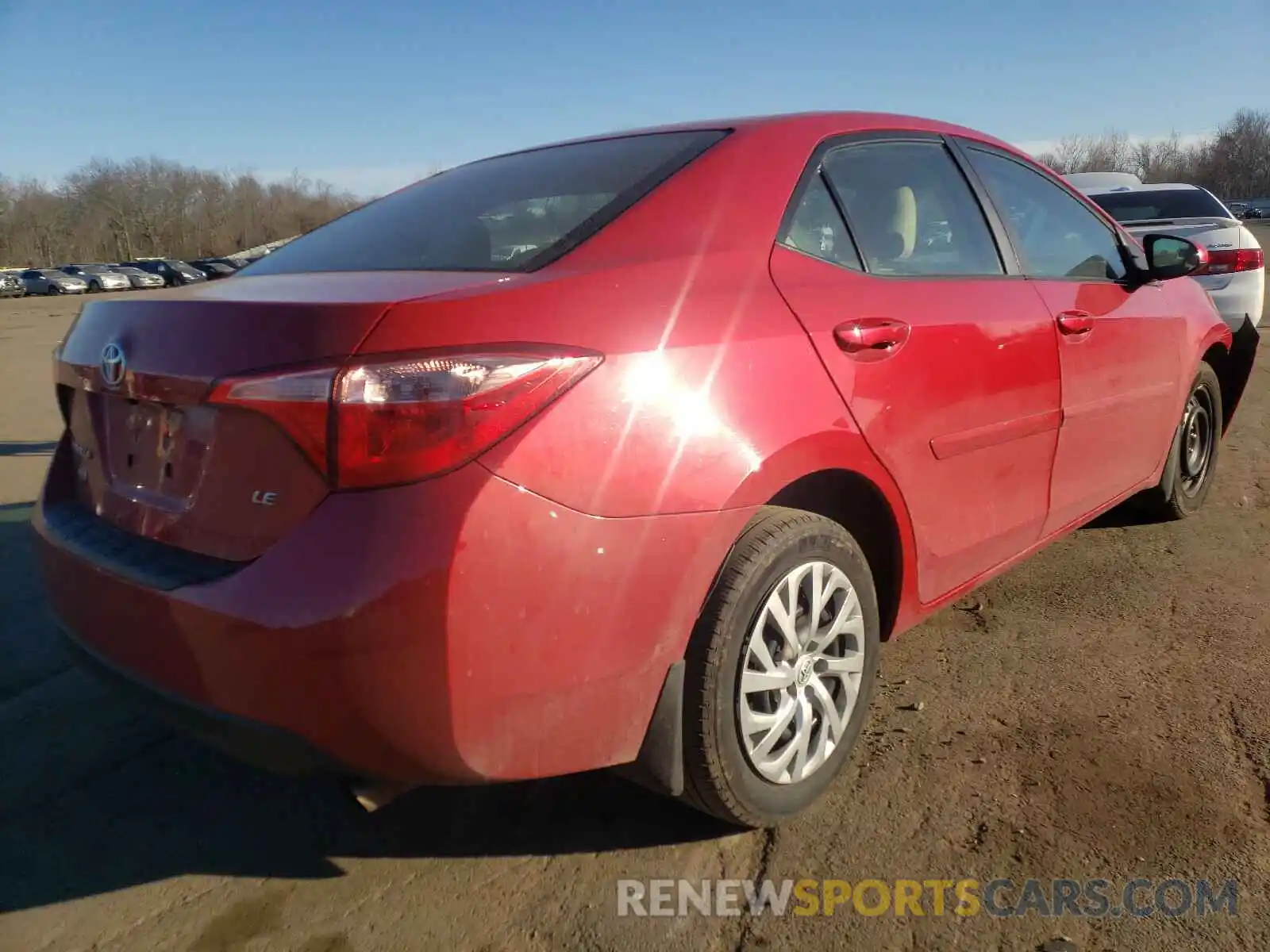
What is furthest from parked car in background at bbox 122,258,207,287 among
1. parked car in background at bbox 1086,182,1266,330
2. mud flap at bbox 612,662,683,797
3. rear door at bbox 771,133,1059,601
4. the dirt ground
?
mud flap at bbox 612,662,683,797

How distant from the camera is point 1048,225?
344cm

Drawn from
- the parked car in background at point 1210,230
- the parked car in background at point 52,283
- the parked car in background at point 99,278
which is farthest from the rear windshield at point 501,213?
the parked car in background at point 99,278

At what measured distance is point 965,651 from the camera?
3.28 metres

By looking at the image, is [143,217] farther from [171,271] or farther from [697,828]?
[697,828]

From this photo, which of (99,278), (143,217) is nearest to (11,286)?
(99,278)

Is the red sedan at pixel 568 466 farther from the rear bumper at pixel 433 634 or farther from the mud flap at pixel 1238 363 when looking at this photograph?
the mud flap at pixel 1238 363

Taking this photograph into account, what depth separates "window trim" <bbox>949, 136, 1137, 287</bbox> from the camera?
315 cm

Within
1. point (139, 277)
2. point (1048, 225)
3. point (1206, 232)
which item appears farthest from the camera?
point (139, 277)

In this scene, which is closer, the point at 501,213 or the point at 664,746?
the point at 664,746

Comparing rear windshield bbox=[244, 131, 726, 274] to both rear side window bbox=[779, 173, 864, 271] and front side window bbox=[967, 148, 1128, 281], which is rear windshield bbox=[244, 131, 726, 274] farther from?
front side window bbox=[967, 148, 1128, 281]

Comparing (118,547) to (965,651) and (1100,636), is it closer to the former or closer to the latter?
(965,651)

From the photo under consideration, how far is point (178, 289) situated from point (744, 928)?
1.93 metres

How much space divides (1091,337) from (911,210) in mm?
906

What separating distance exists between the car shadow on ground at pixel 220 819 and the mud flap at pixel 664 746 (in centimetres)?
34
